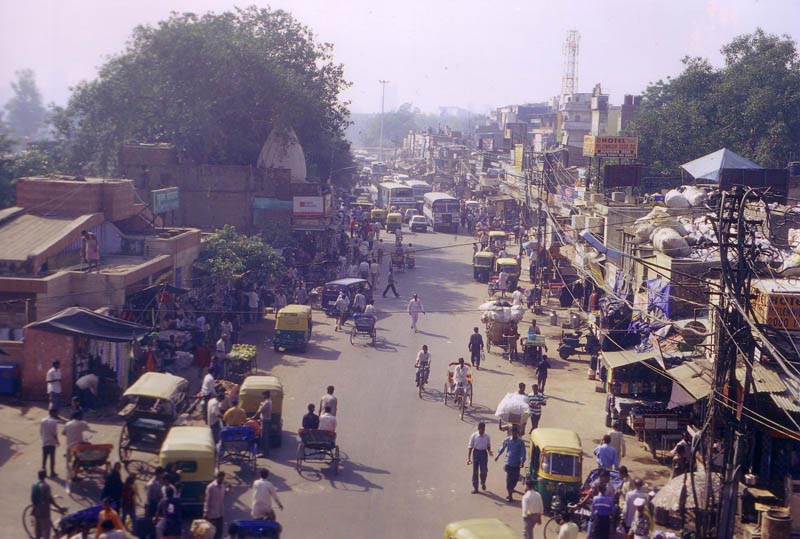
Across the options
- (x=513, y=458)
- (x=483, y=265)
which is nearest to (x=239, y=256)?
(x=483, y=265)

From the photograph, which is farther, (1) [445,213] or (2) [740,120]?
(1) [445,213]

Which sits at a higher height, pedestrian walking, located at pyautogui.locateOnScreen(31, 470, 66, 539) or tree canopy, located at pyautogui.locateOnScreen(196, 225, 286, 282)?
tree canopy, located at pyautogui.locateOnScreen(196, 225, 286, 282)

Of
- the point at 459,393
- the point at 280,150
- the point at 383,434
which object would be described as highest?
the point at 280,150

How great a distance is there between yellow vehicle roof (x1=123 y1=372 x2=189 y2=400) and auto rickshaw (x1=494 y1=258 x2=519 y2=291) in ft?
67.3

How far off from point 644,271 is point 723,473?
12632 millimetres

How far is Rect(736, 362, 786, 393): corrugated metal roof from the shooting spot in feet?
46.6

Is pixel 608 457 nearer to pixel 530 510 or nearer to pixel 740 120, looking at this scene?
pixel 530 510

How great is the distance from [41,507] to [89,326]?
6533mm

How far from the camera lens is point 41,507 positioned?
1130cm

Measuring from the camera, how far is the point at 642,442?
17.5 meters

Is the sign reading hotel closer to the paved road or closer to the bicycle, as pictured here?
the paved road

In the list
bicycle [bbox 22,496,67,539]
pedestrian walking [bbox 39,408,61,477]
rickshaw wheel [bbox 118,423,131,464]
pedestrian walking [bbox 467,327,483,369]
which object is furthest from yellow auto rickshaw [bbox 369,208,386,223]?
bicycle [bbox 22,496,67,539]

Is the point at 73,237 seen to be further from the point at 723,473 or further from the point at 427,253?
the point at 427,253

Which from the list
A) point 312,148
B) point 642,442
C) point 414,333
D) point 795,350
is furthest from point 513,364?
point 312,148
